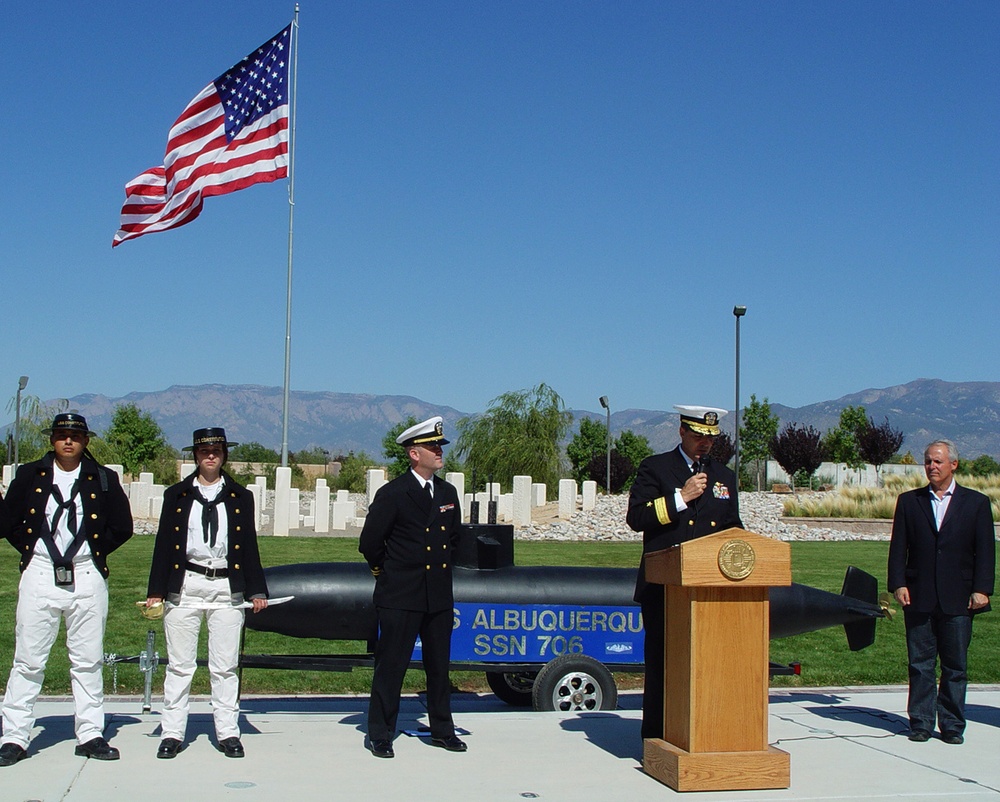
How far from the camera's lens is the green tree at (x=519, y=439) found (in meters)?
55.8

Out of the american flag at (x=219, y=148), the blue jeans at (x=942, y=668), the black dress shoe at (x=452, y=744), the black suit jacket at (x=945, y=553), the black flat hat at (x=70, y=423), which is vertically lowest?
the black dress shoe at (x=452, y=744)

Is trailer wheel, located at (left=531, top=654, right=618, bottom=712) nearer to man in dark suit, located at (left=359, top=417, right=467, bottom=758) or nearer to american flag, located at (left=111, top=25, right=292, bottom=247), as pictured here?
man in dark suit, located at (left=359, top=417, right=467, bottom=758)

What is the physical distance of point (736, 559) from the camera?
6.07 metres

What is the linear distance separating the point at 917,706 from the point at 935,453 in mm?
1675

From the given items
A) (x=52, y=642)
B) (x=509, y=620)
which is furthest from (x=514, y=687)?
(x=52, y=642)

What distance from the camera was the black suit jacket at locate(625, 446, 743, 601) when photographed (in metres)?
6.73

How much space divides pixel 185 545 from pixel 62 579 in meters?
0.69

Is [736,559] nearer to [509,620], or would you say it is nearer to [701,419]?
[701,419]

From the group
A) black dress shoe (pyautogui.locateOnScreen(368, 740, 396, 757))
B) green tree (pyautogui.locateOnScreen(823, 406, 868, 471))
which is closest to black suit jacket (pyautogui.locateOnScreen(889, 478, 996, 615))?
black dress shoe (pyautogui.locateOnScreen(368, 740, 396, 757))

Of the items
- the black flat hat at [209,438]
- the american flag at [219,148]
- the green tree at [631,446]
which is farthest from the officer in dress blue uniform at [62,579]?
the green tree at [631,446]

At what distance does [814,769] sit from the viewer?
21.7 ft

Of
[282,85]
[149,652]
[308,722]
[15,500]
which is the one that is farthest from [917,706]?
[282,85]

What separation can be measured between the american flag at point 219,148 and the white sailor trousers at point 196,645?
37.6ft

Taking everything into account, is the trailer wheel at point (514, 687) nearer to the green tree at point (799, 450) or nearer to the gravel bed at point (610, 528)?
the gravel bed at point (610, 528)
